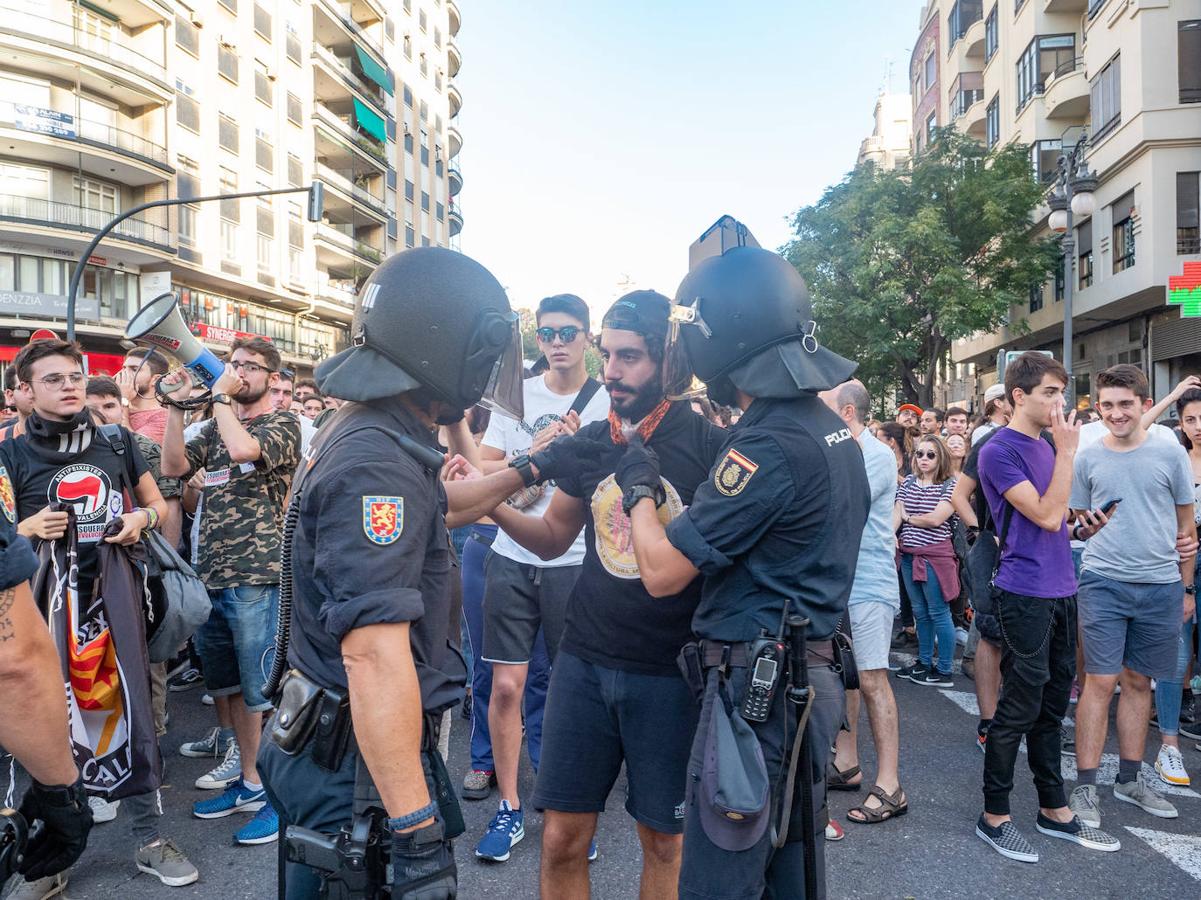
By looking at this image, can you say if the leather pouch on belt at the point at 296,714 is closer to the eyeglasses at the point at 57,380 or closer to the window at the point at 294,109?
the eyeglasses at the point at 57,380

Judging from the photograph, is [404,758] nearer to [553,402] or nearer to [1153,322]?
[553,402]

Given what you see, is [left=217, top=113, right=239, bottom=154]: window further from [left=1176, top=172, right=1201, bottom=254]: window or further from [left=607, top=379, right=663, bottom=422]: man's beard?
[left=607, top=379, right=663, bottom=422]: man's beard

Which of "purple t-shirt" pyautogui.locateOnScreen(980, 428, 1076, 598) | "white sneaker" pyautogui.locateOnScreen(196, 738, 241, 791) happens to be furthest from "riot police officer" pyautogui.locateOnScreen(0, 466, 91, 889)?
"purple t-shirt" pyautogui.locateOnScreen(980, 428, 1076, 598)

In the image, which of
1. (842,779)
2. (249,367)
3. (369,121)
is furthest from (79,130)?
(842,779)

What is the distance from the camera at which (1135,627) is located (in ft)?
13.8

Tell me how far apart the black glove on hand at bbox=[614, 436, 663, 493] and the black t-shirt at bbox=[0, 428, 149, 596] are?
103 inches

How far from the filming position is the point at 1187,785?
4.28 meters

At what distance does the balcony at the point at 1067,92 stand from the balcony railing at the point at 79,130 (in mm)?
26693

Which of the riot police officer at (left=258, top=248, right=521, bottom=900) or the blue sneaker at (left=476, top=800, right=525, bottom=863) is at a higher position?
the riot police officer at (left=258, top=248, right=521, bottom=900)

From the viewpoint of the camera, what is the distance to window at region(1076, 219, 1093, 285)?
2280 cm

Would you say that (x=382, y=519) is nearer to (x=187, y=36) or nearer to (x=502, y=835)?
Answer: (x=502, y=835)

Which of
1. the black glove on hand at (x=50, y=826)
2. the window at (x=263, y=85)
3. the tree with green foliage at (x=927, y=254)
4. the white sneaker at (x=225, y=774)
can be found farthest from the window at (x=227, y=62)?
the black glove on hand at (x=50, y=826)

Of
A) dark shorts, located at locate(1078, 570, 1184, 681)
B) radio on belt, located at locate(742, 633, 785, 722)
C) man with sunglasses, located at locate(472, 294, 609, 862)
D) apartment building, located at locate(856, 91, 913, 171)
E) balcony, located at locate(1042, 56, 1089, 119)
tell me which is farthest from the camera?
apartment building, located at locate(856, 91, 913, 171)

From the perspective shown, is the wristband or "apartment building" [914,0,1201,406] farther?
"apartment building" [914,0,1201,406]
